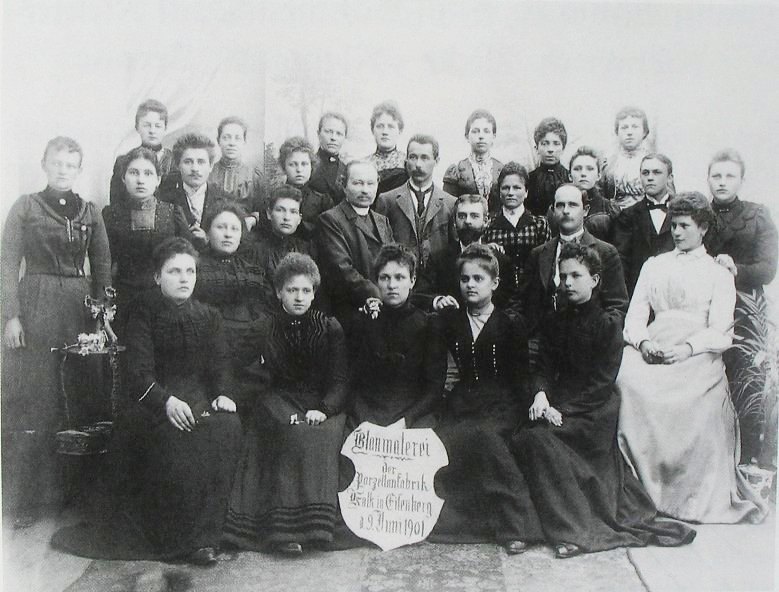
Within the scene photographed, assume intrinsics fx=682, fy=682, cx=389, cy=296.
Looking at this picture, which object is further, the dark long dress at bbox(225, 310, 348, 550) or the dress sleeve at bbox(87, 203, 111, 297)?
the dress sleeve at bbox(87, 203, 111, 297)

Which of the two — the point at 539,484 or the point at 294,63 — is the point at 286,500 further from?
the point at 294,63

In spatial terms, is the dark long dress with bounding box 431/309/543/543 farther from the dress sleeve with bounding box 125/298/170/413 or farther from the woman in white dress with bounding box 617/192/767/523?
the dress sleeve with bounding box 125/298/170/413

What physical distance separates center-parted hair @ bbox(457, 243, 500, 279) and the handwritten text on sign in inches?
30.8

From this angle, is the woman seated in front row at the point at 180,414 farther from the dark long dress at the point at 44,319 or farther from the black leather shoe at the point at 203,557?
the dark long dress at the point at 44,319

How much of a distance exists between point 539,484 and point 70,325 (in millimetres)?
2274

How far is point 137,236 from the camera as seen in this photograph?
124 inches

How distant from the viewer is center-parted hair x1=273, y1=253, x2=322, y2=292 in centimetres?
311

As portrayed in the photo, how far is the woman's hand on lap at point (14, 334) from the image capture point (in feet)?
10.3

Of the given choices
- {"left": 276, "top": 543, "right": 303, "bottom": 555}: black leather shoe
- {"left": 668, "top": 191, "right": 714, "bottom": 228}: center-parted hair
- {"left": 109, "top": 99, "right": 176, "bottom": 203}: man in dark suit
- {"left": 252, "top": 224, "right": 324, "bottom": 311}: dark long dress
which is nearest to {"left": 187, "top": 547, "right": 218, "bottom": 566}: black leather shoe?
{"left": 276, "top": 543, "right": 303, "bottom": 555}: black leather shoe

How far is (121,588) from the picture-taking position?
3006mm

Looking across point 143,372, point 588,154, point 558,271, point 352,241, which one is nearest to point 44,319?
point 143,372

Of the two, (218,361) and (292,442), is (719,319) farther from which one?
(218,361)

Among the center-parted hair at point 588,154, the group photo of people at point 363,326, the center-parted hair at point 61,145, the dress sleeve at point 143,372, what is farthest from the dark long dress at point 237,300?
the center-parted hair at point 588,154

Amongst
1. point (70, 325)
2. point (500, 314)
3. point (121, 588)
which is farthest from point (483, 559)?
point (70, 325)
